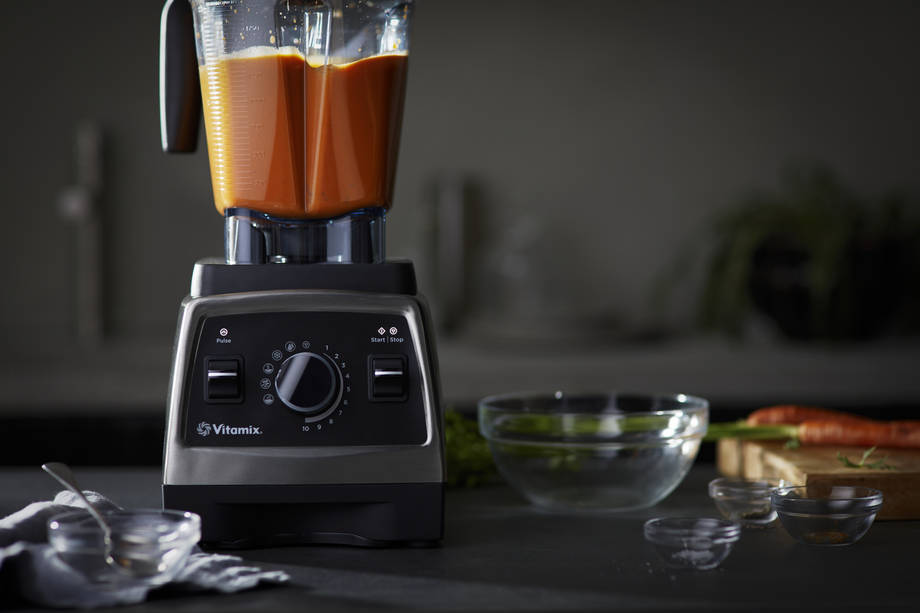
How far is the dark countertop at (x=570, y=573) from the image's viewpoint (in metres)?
0.65

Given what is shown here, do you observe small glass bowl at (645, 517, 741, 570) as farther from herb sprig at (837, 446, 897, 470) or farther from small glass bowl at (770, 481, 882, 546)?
herb sprig at (837, 446, 897, 470)

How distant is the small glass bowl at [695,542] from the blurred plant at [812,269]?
182 centimetres

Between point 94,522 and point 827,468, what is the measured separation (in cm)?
58

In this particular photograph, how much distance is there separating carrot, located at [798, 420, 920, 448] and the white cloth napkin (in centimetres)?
55

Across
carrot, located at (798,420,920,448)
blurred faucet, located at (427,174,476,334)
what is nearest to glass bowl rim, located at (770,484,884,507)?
carrot, located at (798,420,920,448)

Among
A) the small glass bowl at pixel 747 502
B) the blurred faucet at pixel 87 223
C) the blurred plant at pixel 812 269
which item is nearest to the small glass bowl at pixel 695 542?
the small glass bowl at pixel 747 502

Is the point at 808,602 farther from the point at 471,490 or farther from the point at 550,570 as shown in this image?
the point at 471,490

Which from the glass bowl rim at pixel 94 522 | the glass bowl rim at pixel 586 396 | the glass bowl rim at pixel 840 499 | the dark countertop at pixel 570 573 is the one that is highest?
the glass bowl rim at pixel 586 396

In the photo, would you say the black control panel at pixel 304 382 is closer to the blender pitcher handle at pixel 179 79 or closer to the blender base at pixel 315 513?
the blender base at pixel 315 513

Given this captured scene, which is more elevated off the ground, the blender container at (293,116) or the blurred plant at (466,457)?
the blender container at (293,116)

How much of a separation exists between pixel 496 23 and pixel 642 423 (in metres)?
2.13

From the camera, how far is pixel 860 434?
3.32ft

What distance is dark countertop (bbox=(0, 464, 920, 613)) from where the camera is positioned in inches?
25.5

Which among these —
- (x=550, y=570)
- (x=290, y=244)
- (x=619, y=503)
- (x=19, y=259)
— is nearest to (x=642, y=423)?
(x=619, y=503)
